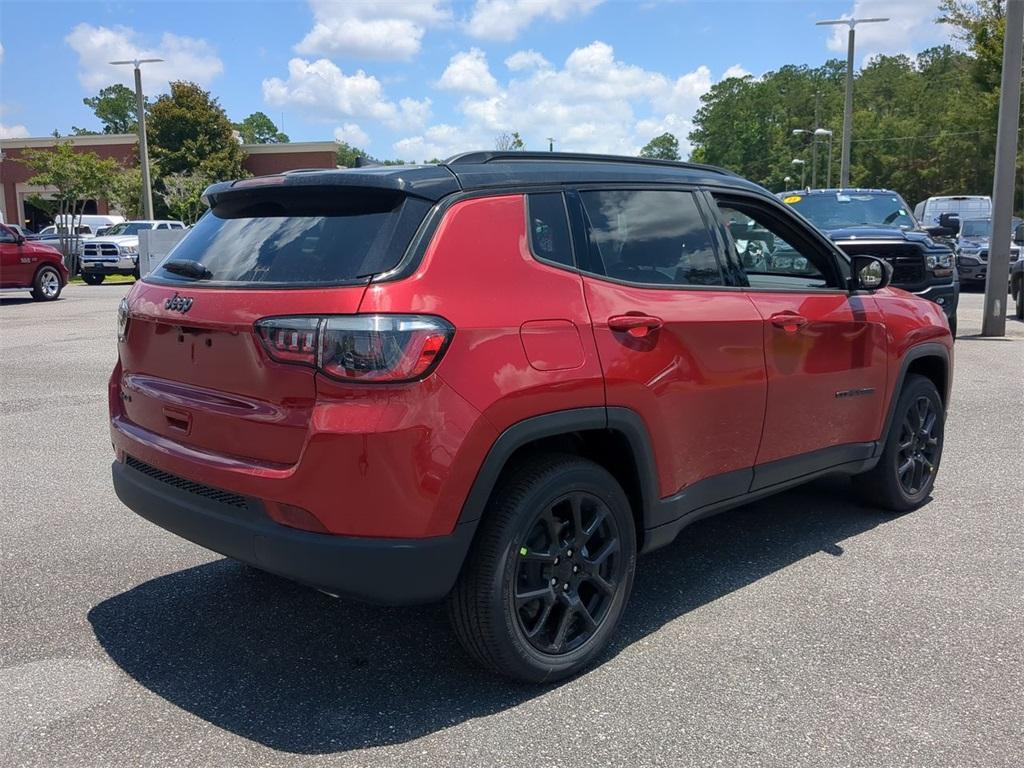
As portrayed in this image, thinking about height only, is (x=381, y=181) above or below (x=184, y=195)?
below

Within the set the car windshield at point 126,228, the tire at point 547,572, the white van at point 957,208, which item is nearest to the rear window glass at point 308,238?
the tire at point 547,572

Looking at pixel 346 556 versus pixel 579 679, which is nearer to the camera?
pixel 346 556

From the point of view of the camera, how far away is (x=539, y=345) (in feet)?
10.4

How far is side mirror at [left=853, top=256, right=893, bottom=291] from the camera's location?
4.78 metres

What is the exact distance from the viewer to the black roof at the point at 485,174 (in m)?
3.17

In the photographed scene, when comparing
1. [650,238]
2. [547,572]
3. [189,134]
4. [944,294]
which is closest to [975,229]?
[944,294]

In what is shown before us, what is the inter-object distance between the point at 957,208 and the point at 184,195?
35939 millimetres

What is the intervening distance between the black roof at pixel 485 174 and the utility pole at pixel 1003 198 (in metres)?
11.0

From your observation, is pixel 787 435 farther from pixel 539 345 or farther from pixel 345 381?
pixel 345 381

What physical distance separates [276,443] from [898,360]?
3.46 meters

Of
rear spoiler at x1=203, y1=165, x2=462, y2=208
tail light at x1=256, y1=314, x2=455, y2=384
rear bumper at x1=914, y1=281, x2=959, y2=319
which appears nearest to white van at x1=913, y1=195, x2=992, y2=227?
rear bumper at x1=914, y1=281, x2=959, y2=319

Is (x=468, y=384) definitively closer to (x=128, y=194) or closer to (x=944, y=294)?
(x=944, y=294)

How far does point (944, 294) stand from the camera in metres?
10.5

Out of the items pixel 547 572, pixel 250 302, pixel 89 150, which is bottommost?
pixel 547 572
